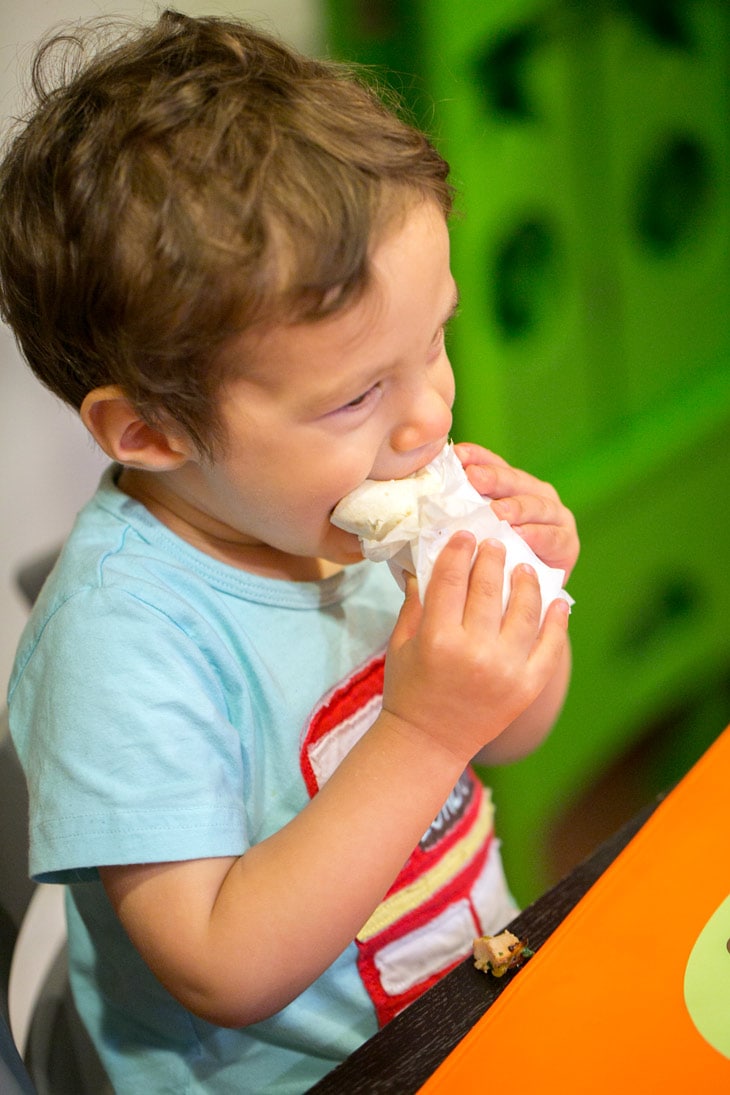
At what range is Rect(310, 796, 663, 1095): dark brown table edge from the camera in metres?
0.57

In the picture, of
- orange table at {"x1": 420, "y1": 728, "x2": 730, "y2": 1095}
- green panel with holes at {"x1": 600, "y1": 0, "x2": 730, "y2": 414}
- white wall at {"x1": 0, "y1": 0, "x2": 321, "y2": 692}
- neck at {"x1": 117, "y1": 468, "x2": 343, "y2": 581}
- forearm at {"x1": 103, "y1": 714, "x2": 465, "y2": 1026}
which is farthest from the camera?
green panel with holes at {"x1": 600, "y1": 0, "x2": 730, "y2": 414}

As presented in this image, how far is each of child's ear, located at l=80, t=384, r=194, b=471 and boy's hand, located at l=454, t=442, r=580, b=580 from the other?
0.71ft

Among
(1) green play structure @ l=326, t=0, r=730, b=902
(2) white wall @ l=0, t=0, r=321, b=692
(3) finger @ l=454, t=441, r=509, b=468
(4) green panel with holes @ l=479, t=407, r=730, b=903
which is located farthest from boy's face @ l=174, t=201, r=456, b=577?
(4) green panel with holes @ l=479, t=407, r=730, b=903

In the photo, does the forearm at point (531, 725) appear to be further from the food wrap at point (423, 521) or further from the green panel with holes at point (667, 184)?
the green panel with holes at point (667, 184)

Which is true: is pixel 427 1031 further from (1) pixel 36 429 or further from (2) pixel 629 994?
(1) pixel 36 429

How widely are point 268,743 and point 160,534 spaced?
0.52 feet

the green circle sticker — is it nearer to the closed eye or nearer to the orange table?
the orange table

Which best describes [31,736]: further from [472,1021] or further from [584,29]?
[584,29]

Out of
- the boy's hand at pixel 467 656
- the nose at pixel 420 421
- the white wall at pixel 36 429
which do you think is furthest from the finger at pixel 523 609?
the white wall at pixel 36 429

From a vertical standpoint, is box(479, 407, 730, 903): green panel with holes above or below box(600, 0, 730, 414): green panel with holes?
below

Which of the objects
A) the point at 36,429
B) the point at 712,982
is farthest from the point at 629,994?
the point at 36,429

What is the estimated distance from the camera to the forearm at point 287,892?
0.64 m

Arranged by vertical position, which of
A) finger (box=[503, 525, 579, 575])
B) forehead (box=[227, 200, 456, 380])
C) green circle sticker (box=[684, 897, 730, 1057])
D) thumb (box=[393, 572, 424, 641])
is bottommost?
green circle sticker (box=[684, 897, 730, 1057])

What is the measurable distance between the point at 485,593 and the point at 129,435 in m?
0.24
